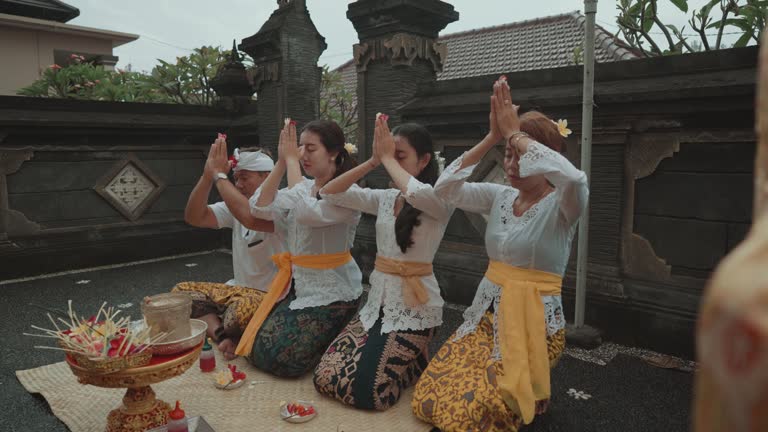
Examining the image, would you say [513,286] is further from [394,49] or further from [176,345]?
[394,49]

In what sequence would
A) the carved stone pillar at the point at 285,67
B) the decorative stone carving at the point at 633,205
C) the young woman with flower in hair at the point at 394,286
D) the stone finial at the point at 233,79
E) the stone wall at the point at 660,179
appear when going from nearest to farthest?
the young woman with flower in hair at the point at 394,286 → the stone wall at the point at 660,179 → the decorative stone carving at the point at 633,205 → the carved stone pillar at the point at 285,67 → the stone finial at the point at 233,79

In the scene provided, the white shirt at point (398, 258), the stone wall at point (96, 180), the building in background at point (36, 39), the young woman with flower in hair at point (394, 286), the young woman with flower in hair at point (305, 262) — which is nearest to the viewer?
the young woman with flower in hair at point (394, 286)

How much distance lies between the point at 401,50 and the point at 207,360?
3.46 meters

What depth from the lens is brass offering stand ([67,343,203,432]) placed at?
7.89 ft

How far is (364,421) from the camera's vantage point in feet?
9.59

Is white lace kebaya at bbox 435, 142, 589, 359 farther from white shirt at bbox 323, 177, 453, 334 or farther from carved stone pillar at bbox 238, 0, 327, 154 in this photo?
carved stone pillar at bbox 238, 0, 327, 154

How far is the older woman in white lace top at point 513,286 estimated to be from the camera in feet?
8.29

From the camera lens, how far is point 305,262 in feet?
12.1

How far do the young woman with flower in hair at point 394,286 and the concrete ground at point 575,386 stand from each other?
815mm

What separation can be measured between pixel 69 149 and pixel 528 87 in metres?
5.40

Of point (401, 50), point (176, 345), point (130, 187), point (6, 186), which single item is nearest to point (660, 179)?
point (401, 50)

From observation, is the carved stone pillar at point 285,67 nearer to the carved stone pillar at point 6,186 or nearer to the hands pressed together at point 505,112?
the carved stone pillar at point 6,186

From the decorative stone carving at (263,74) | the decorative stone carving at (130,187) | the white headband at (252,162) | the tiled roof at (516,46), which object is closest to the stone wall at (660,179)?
the white headband at (252,162)

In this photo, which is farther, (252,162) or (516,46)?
(516,46)
